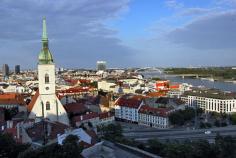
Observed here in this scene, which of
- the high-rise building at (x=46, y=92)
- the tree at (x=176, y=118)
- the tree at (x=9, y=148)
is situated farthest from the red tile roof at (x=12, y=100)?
the tree at (x=9, y=148)

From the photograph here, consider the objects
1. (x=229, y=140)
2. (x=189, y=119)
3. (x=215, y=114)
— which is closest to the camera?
(x=229, y=140)

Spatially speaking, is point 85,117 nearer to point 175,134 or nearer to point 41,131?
point 175,134

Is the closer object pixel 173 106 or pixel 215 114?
pixel 173 106

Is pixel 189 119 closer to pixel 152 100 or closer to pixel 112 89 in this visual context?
pixel 152 100

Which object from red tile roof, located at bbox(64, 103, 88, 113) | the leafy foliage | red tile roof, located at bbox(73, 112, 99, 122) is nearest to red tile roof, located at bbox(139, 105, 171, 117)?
red tile roof, located at bbox(73, 112, 99, 122)

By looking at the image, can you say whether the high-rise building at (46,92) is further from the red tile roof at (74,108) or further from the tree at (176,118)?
the tree at (176,118)

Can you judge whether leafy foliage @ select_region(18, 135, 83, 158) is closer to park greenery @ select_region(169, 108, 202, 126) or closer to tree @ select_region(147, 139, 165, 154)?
tree @ select_region(147, 139, 165, 154)

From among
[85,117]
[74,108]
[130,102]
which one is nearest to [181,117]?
[130,102]

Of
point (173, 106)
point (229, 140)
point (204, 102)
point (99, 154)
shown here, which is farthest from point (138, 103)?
point (99, 154)
